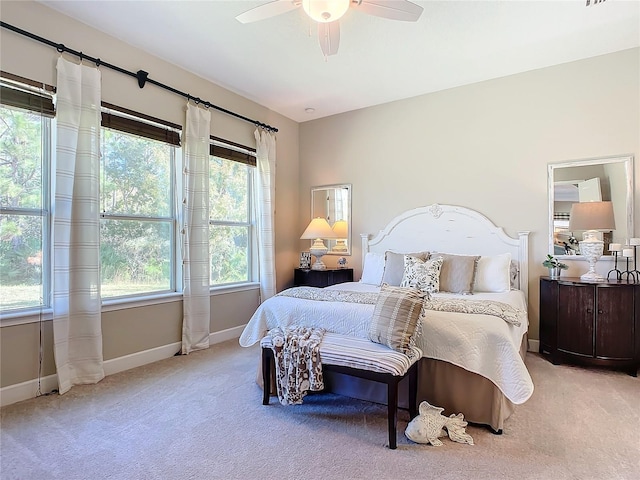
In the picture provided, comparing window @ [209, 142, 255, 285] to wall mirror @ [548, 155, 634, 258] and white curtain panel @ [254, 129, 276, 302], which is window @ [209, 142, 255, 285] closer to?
white curtain panel @ [254, 129, 276, 302]

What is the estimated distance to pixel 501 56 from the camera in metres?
3.56

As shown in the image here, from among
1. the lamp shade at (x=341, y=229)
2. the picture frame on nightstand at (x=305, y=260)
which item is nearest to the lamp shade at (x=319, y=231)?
the lamp shade at (x=341, y=229)

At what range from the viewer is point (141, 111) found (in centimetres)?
343

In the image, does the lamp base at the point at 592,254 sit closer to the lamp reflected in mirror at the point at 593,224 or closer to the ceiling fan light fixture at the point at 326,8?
the lamp reflected in mirror at the point at 593,224

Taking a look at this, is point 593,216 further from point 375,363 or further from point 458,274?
point 375,363

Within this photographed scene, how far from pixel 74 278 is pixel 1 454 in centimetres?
127

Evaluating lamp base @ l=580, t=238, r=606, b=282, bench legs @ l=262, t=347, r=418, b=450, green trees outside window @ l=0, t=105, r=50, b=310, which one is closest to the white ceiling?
green trees outside window @ l=0, t=105, r=50, b=310

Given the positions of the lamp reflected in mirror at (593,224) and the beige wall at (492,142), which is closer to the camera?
the lamp reflected in mirror at (593,224)

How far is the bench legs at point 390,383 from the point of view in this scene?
202 centimetres

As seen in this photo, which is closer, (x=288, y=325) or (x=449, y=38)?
(x=288, y=325)

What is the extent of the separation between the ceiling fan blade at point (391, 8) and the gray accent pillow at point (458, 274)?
2.19 meters

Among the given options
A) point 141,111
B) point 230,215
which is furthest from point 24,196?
point 230,215

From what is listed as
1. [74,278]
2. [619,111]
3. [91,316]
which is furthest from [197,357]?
[619,111]

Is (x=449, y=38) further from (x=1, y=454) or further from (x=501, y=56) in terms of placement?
(x=1, y=454)
